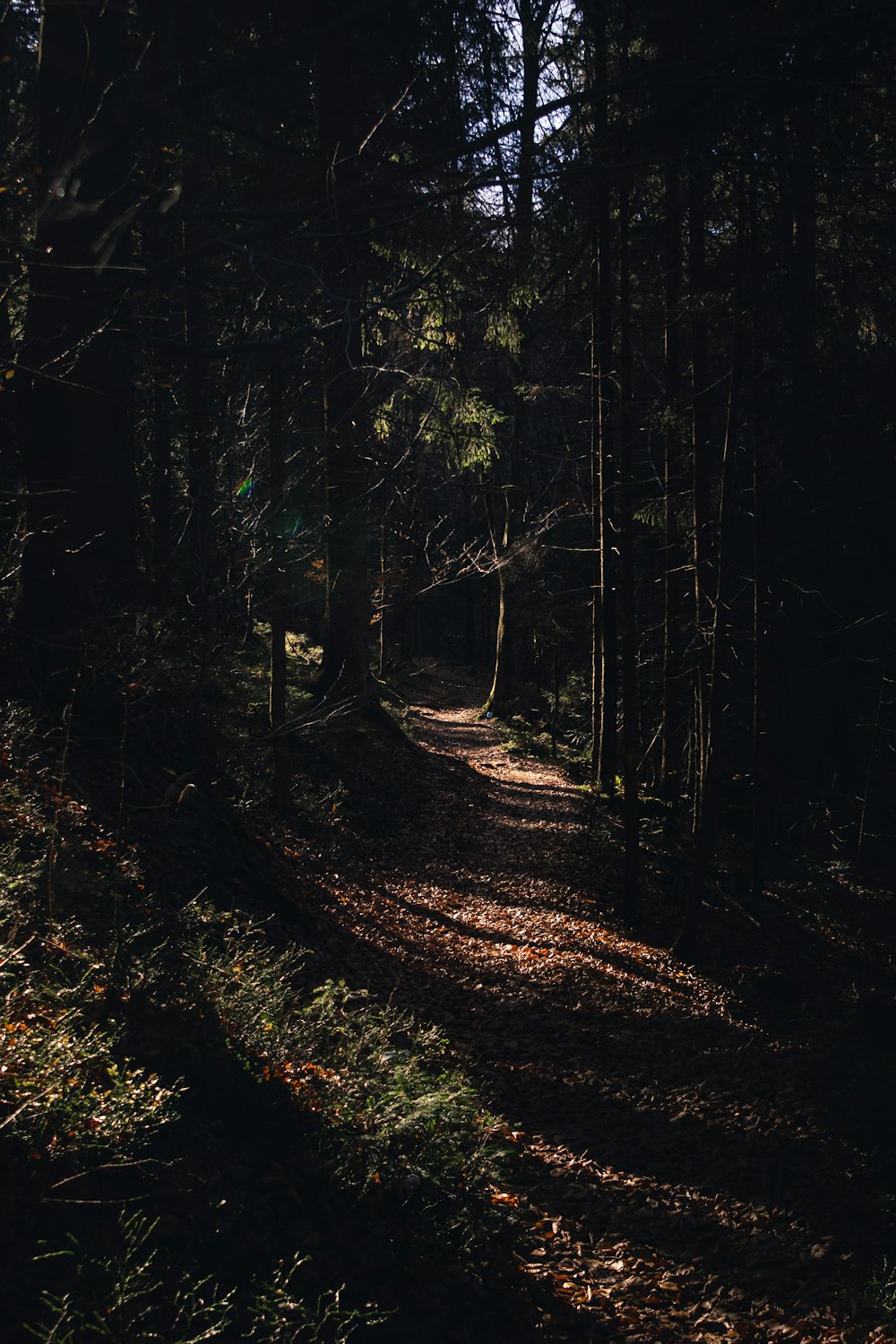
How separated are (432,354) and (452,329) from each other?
1.80 ft

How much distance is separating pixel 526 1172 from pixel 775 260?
1178 cm

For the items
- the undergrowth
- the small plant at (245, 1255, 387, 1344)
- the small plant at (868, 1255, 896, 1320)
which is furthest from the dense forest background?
the small plant at (868, 1255, 896, 1320)

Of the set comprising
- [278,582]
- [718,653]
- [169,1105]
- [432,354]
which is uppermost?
[432,354]

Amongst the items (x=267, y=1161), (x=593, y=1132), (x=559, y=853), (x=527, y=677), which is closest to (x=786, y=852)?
(x=559, y=853)

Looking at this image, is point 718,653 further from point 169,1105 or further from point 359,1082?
point 169,1105

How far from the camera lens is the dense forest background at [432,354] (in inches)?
328

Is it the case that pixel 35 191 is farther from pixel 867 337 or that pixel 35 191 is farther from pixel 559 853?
pixel 867 337

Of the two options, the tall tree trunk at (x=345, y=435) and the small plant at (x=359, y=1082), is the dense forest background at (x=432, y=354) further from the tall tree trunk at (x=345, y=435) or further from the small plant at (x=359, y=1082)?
the small plant at (x=359, y=1082)

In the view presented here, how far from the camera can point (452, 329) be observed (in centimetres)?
1345

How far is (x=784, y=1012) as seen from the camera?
10305 mm

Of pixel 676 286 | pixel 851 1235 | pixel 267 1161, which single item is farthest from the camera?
pixel 676 286

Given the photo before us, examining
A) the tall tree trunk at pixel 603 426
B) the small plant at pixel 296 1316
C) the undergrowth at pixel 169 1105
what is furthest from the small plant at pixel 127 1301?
the tall tree trunk at pixel 603 426

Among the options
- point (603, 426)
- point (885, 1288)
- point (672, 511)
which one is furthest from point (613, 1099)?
point (603, 426)

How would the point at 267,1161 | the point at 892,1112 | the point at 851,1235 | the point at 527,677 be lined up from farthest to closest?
the point at 527,677
the point at 892,1112
the point at 851,1235
the point at 267,1161
